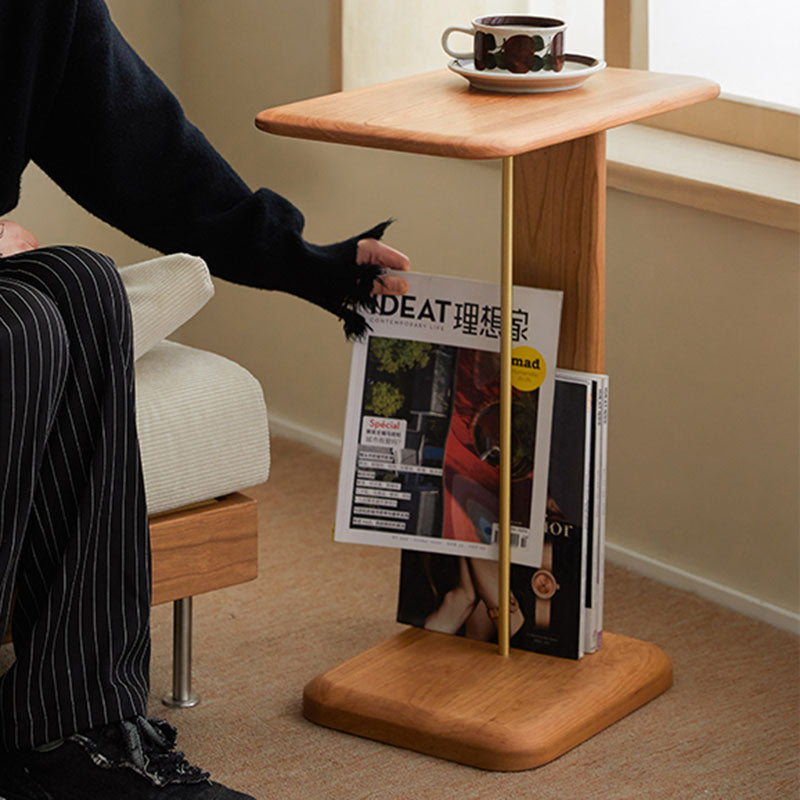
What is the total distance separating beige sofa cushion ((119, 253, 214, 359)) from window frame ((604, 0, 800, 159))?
84cm

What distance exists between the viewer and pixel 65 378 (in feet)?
4.42

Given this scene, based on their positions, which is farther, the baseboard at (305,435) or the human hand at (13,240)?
the baseboard at (305,435)

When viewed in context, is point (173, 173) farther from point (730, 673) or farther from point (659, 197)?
point (730, 673)

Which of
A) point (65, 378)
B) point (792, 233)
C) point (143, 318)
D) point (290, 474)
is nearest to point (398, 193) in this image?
point (290, 474)

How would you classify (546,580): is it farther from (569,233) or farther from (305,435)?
(305,435)

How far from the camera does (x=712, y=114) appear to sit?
82.4 inches

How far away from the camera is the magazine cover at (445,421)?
1.65 metres

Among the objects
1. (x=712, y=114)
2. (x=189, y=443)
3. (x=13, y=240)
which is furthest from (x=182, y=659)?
(x=712, y=114)

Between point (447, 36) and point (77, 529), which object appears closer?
point (77, 529)

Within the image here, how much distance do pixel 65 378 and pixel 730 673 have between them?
92 cm

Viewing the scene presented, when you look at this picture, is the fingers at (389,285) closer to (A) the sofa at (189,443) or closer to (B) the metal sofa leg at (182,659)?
(A) the sofa at (189,443)

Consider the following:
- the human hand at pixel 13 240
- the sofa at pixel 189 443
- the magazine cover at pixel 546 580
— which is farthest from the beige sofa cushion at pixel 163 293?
the magazine cover at pixel 546 580

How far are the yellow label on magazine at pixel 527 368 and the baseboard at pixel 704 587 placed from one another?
1.72ft

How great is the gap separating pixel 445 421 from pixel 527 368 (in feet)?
0.38
